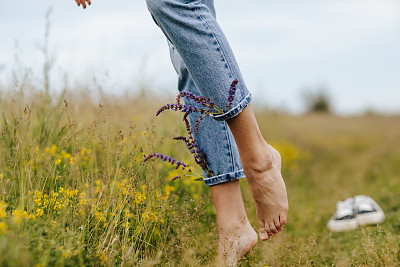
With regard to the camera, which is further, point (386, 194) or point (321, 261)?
point (386, 194)

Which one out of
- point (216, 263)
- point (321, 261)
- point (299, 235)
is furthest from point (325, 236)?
point (216, 263)

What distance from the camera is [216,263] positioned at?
1.44m

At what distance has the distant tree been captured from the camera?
878 inches

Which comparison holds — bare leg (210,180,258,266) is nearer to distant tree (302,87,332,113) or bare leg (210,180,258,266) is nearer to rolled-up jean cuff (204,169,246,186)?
rolled-up jean cuff (204,169,246,186)

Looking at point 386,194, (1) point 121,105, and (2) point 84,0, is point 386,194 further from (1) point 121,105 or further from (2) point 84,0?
(2) point 84,0

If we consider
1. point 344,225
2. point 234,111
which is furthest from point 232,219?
point 344,225

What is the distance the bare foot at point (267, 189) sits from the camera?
1.53 metres

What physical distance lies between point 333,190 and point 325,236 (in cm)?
195

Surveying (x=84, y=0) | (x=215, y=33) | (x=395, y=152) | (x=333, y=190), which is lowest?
(x=395, y=152)

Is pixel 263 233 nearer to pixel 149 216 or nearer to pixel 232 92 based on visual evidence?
pixel 149 216

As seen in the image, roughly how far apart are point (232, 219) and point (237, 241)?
0.32ft

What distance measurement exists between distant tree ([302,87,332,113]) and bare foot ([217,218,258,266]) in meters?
21.6

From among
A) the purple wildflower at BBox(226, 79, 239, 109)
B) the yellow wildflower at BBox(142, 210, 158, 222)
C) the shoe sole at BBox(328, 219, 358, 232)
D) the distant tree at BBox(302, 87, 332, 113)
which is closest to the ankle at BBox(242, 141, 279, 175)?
the purple wildflower at BBox(226, 79, 239, 109)

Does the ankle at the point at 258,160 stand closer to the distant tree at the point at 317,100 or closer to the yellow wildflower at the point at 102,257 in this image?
the yellow wildflower at the point at 102,257
